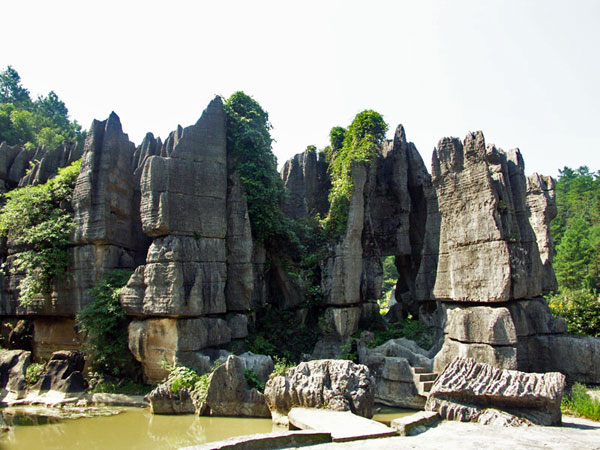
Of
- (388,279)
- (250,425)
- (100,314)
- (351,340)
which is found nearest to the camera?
(250,425)

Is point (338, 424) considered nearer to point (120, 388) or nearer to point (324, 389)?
point (324, 389)

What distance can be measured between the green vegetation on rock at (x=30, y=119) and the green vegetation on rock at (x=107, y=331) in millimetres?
14362

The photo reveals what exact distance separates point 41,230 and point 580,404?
52.9ft

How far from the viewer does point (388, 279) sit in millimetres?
42312

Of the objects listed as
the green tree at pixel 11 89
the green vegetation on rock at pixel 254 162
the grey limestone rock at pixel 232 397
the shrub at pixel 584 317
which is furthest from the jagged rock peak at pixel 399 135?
the green tree at pixel 11 89

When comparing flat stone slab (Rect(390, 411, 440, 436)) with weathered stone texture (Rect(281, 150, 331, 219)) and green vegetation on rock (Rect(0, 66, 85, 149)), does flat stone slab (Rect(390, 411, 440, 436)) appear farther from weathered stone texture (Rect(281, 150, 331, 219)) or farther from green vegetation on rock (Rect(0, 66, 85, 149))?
→ green vegetation on rock (Rect(0, 66, 85, 149))

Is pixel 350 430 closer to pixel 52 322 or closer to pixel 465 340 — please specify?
pixel 465 340

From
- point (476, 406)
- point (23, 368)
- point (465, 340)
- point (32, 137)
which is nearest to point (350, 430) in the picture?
point (476, 406)

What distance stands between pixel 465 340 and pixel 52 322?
13.6 m

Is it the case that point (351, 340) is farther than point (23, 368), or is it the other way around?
point (351, 340)

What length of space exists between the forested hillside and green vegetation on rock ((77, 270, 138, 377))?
14.2 m

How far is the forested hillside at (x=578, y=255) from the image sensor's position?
45.8 ft

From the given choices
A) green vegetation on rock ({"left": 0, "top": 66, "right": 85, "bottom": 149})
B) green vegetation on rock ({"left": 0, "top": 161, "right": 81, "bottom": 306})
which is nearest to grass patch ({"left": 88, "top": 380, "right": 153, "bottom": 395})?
green vegetation on rock ({"left": 0, "top": 161, "right": 81, "bottom": 306})

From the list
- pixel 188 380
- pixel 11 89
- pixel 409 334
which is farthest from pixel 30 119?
pixel 409 334
